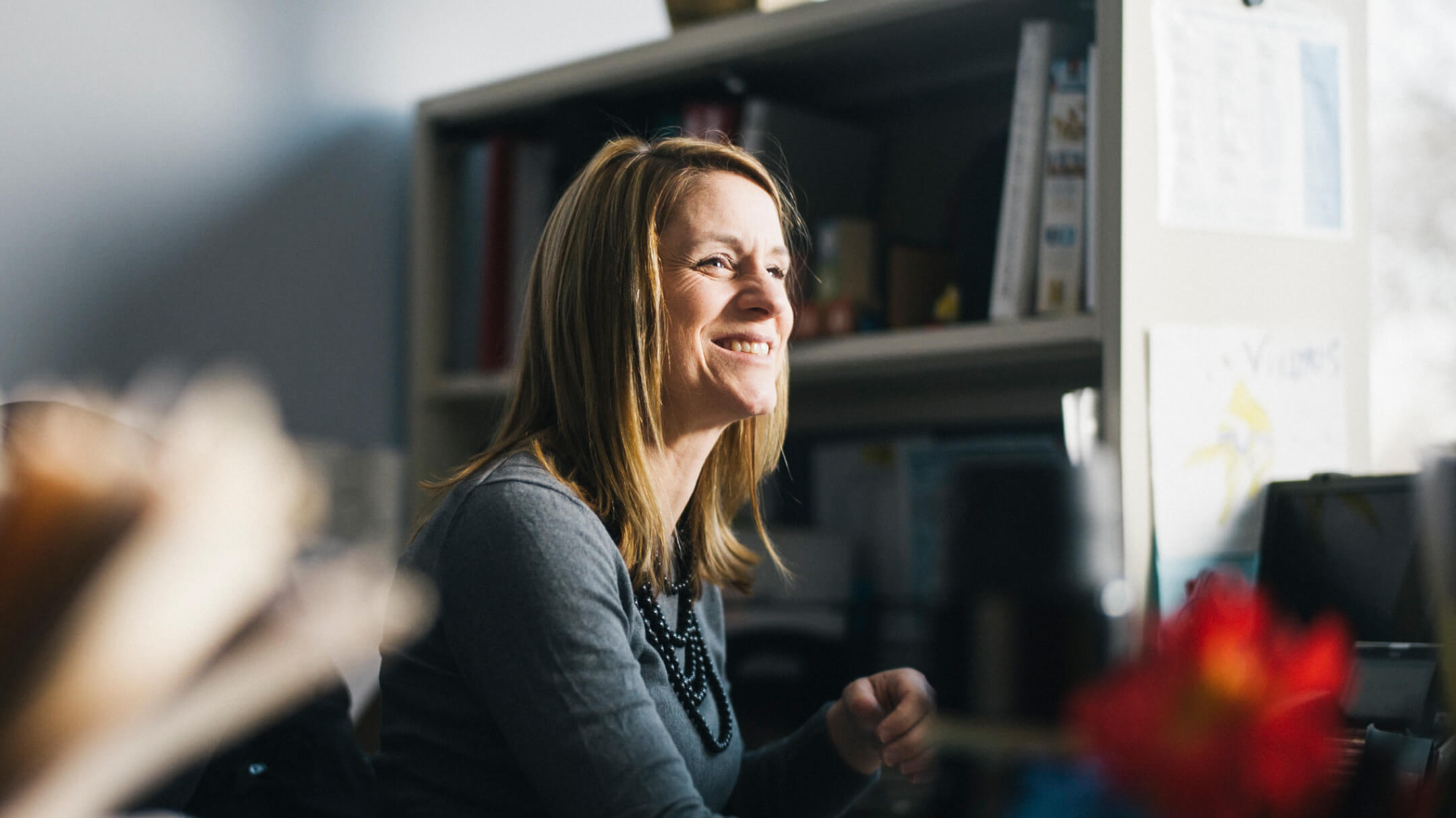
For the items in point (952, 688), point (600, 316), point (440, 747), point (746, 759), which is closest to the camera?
point (952, 688)

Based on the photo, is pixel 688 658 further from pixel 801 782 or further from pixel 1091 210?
pixel 1091 210

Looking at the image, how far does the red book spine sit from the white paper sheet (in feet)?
3.07

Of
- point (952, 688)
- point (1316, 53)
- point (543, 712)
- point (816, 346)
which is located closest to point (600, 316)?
point (543, 712)

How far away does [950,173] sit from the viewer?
1593mm

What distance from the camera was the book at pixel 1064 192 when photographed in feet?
3.92

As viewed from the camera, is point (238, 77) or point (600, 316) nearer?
point (600, 316)

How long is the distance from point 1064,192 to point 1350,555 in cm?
45

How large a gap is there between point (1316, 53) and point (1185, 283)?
11.8 inches

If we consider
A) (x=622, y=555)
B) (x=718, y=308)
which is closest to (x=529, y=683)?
(x=622, y=555)

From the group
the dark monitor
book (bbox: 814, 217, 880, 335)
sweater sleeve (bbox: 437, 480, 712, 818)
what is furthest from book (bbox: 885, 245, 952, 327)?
sweater sleeve (bbox: 437, 480, 712, 818)

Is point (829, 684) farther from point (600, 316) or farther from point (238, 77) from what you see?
point (238, 77)

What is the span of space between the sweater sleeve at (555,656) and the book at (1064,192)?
0.62 metres

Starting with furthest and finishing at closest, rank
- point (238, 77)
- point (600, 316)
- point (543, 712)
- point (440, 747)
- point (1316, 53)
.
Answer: point (238, 77) → point (1316, 53) → point (600, 316) → point (440, 747) → point (543, 712)

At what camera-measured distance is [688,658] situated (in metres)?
0.99
